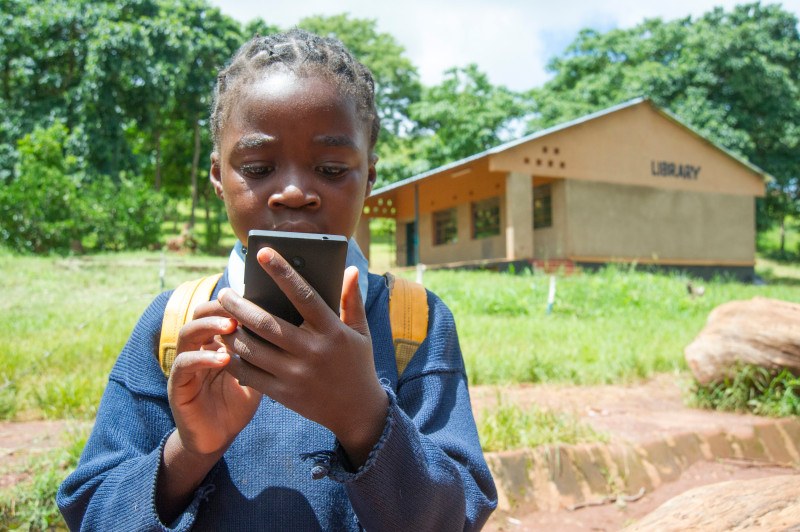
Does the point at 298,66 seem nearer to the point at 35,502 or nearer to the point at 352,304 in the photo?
the point at 352,304

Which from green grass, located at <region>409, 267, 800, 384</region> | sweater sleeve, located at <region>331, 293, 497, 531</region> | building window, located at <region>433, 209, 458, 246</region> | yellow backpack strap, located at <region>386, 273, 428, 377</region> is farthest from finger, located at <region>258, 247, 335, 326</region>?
building window, located at <region>433, 209, 458, 246</region>

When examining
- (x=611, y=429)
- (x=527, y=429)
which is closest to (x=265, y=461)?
(x=527, y=429)

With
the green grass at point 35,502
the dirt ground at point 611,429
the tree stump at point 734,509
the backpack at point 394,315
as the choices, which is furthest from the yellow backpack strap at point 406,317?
the dirt ground at point 611,429

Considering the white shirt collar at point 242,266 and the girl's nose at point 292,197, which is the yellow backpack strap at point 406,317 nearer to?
the white shirt collar at point 242,266

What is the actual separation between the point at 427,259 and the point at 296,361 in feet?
66.5

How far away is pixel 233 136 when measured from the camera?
1.14 metres

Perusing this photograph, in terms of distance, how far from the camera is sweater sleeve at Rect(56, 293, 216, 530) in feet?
3.39

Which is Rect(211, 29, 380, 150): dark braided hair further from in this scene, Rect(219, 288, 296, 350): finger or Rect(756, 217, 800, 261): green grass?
Rect(756, 217, 800, 261): green grass

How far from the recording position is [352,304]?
2.81 ft

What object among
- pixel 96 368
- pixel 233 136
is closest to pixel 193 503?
pixel 233 136

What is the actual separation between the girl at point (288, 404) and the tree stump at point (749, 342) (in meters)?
4.02

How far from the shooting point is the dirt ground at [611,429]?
2959 mm

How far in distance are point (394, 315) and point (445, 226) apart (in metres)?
19.6

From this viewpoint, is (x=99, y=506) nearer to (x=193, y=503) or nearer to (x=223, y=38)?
Answer: (x=193, y=503)
